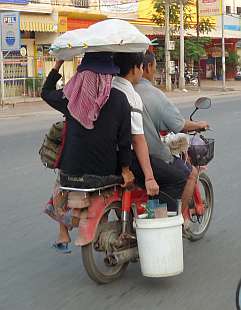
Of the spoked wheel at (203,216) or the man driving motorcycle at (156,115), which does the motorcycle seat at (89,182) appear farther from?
the spoked wheel at (203,216)

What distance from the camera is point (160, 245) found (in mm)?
4383

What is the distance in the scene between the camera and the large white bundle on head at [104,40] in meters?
4.29

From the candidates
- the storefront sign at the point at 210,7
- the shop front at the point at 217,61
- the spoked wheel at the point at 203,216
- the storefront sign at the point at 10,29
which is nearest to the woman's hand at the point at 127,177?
the spoked wheel at the point at 203,216

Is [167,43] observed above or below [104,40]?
above

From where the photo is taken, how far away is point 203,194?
6004 mm

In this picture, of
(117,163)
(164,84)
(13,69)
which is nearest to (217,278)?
(117,163)

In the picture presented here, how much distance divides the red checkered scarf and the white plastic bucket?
0.84 m

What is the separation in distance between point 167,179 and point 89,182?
679 millimetres

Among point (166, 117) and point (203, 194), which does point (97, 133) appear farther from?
point (203, 194)

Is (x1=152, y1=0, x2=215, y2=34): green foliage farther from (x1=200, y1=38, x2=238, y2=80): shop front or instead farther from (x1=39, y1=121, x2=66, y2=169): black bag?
(x1=39, y1=121, x2=66, y2=169): black bag

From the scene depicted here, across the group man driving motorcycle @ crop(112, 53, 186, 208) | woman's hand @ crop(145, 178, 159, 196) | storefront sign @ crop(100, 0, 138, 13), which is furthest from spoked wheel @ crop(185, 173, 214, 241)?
storefront sign @ crop(100, 0, 138, 13)

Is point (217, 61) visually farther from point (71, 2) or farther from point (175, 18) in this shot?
point (71, 2)

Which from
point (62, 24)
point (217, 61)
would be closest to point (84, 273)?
point (62, 24)

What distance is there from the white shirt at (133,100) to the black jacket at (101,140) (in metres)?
0.06
